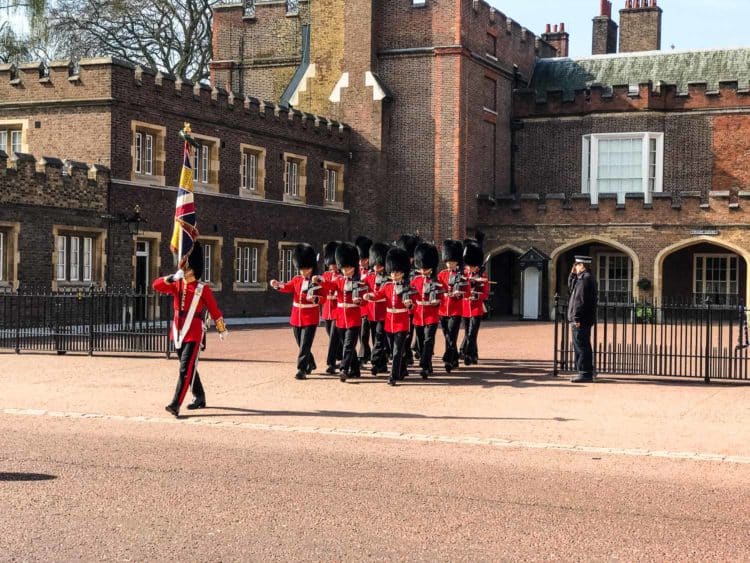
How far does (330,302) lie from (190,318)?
13.6ft

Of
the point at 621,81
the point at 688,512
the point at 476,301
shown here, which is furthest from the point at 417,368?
the point at 621,81

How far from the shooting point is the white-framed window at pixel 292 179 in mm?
32031

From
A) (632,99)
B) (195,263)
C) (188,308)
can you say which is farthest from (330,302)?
(632,99)

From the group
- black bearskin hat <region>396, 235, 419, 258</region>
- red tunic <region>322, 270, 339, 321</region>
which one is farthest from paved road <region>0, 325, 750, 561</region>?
black bearskin hat <region>396, 235, 419, 258</region>

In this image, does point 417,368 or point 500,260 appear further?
point 500,260

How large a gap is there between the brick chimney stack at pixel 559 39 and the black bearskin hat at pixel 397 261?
104ft

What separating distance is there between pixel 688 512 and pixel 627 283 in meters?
28.8

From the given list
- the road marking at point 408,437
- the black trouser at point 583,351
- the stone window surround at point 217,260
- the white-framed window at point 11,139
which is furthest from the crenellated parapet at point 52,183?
the black trouser at point 583,351

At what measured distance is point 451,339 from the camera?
1549 cm

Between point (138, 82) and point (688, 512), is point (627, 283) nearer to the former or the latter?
point (138, 82)

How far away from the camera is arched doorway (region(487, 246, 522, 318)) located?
35.9 m

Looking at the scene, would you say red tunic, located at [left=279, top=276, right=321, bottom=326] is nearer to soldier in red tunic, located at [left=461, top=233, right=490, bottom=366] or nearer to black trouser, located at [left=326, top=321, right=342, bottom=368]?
black trouser, located at [left=326, top=321, right=342, bottom=368]

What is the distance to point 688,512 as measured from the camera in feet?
22.2

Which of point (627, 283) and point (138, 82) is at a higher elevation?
point (138, 82)
